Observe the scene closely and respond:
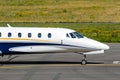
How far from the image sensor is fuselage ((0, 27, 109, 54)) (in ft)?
92.5

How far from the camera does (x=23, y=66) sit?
27938mm

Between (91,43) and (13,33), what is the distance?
14.8ft

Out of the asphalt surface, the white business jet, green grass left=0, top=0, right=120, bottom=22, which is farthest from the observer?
green grass left=0, top=0, right=120, bottom=22

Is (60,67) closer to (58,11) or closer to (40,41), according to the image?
(40,41)

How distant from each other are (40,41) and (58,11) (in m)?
63.9

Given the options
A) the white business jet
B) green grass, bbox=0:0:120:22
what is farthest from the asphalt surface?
green grass, bbox=0:0:120:22

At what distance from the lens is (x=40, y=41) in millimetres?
28250

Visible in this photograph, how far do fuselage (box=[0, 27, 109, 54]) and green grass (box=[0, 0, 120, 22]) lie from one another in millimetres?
48268

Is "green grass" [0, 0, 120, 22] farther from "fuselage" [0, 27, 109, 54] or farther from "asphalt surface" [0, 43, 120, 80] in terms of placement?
"fuselage" [0, 27, 109, 54]

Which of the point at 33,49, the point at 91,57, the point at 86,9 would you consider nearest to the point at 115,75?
the point at 33,49

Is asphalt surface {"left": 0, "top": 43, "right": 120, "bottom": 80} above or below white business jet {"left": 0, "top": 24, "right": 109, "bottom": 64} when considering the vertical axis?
below

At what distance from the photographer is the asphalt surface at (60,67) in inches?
928

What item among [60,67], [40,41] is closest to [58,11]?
[40,41]

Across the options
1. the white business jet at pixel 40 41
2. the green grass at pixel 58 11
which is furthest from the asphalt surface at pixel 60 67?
the green grass at pixel 58 11
